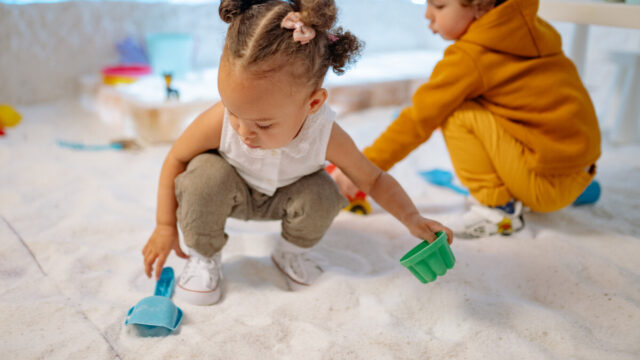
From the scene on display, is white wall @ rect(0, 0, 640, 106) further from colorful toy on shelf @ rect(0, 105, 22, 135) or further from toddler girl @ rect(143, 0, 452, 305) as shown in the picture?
toddler girl @ rect(143, 0, 452, 305)

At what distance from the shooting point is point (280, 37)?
33.0 inches

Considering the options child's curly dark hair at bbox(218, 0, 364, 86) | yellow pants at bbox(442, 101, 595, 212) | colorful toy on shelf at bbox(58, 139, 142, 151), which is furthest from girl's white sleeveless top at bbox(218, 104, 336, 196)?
colorful toy on shelf at bbox(58, 139, 142, 151)

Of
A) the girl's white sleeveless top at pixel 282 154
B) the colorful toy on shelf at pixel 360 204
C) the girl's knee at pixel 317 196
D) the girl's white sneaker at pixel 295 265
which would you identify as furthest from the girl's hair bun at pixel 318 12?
the colorful toy on shelf at pixel 360 204

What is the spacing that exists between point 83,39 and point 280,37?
1.94 meters

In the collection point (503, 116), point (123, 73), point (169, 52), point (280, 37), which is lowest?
point (123, 73)

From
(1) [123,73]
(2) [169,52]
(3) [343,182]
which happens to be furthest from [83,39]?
(3) [343,182]

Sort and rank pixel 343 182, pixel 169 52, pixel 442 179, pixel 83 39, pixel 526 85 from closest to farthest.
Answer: pixel 526 85, pixel 343 182, pixel 442 179, pixel 169 52, pixel 83 39

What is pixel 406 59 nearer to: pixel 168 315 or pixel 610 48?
pixel 610 48

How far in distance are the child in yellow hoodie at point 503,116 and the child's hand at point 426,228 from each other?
1.18ft

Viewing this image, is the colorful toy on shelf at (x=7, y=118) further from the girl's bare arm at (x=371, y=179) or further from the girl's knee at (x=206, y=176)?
the girl's bare arm at (x=371, y=179)

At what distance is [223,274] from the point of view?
113 centimetres

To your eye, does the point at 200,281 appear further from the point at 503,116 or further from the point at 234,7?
the point at 503,116

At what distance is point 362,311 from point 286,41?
515 mm

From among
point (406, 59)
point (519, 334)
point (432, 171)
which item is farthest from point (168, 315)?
point (406, 59)
